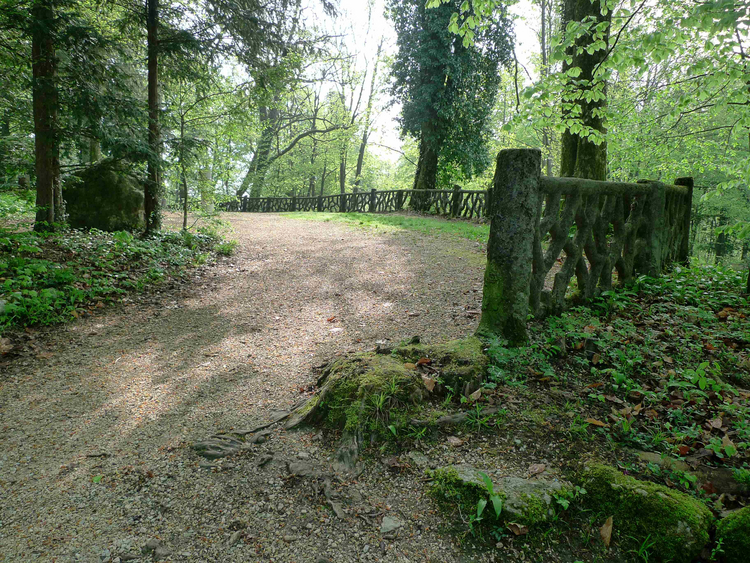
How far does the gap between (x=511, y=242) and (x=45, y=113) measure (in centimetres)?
773

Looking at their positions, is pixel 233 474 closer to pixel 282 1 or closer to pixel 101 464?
pixel 101 464

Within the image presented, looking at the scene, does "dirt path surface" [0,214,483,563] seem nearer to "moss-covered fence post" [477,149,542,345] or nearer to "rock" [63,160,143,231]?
"moss-covered fence post" [477,149,542,345]

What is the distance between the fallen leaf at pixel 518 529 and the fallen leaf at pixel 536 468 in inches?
15.8

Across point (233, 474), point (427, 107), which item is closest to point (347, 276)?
point (233, 474)

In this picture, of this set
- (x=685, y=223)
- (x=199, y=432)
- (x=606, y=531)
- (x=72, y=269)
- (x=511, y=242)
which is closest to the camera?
(x=606, y=531)

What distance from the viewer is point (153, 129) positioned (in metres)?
8.11

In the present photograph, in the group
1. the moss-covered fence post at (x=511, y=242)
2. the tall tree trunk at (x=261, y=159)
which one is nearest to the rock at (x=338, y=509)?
the moss-covered fence post at (x=511, y=242)

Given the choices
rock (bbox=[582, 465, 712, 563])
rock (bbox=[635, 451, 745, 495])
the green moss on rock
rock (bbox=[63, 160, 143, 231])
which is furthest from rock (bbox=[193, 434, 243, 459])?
rock (bbox=[63, 160, 143, 231])

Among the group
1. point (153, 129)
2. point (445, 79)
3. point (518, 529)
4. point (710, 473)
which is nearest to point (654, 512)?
point (710, 473)

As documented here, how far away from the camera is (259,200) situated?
27.8 metres

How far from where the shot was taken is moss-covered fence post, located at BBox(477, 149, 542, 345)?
3.54m

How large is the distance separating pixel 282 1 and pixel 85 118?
17.6 ft

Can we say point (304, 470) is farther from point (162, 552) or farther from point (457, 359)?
point (457, 359)

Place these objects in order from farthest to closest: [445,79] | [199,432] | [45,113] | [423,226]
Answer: [445,79]
[423,226]
[45,113]
[199,432]
